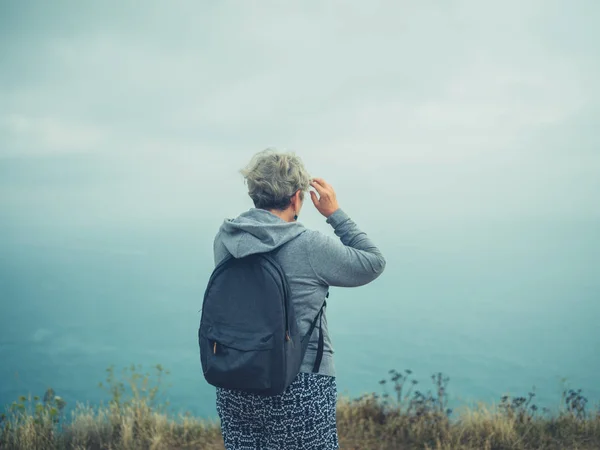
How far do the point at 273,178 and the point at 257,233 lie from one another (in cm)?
24

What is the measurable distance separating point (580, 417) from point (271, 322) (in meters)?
3.94

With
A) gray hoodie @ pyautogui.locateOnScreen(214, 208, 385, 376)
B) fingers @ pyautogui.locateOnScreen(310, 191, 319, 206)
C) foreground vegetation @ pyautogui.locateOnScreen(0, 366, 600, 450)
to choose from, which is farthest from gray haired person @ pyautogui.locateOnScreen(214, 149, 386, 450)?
foreground vegetation @ pyautogui.locateOnScreen(0, 366, 600, 450)

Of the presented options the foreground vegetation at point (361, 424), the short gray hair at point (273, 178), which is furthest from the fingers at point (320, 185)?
the foreground vegetation at point (361, 424)

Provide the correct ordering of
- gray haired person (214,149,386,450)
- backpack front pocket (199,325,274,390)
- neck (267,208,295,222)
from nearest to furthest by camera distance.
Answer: backpack front pocket (199,325,274,390)
gray haired person (214,149,386,450)
neck (267,208,295,222)

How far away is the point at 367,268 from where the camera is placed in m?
1.82

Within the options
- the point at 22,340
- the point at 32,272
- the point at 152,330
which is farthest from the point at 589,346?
the point at 32,272

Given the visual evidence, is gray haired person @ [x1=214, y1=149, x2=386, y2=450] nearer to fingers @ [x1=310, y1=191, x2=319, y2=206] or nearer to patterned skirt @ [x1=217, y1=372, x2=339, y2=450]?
patterned skirt @ [x1=217, y1=372, x2=339, y2=450]

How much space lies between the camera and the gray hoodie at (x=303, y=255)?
179cm

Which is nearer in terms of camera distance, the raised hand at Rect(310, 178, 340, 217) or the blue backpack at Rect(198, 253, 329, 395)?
the blue backpack at Rect(198, 253, 329, 395)

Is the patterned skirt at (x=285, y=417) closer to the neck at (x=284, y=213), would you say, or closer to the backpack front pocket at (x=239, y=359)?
the backpack front pocket at (x=239, y=359)

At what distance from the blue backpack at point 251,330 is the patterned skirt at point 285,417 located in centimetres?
14

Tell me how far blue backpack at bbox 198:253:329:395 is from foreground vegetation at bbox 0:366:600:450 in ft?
8.45

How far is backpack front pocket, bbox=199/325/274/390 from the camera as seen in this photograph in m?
1.70

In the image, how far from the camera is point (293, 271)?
1813mm
